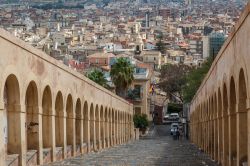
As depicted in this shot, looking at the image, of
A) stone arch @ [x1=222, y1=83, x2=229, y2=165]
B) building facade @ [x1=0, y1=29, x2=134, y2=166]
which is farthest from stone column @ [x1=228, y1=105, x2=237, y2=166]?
building facade @ [x1=0, y1=29, x2=134, y2=166]

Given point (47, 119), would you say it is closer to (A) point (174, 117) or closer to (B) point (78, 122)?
(B) point (78, 122)

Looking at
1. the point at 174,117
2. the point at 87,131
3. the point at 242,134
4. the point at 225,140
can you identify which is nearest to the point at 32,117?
the point at 225,140

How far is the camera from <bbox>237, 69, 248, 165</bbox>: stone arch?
71.8 ft

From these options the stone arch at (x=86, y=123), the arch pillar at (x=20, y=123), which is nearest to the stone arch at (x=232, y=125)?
the arch pillar at (x=20, y=123)

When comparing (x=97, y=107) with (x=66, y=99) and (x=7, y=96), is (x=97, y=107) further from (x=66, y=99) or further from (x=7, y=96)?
(x=7, y=96)

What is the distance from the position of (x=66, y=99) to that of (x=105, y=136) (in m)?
19.1

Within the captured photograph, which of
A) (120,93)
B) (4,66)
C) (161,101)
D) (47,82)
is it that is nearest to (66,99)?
(47,82)

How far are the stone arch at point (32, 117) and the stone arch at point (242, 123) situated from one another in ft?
23.9

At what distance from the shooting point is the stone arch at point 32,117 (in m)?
25.4

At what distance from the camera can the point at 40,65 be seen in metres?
26.1

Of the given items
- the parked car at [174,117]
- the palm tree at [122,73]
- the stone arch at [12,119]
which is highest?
the palm tree at [122,73]

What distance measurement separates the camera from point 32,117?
25453 mm

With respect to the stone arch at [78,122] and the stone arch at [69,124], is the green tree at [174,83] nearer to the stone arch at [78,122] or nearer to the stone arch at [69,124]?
the stone arch at [78,122]

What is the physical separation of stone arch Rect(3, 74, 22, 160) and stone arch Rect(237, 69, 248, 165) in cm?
671
